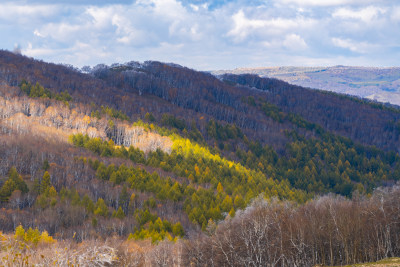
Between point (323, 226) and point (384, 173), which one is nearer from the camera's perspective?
point (323, 226)

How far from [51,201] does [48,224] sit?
8097 mm

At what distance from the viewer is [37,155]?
423 ft

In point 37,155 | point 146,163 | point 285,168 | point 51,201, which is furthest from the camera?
point 285,168

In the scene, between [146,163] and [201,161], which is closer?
[146,163]

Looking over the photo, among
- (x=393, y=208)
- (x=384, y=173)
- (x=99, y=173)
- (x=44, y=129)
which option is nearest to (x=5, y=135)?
(x=44, y=129)

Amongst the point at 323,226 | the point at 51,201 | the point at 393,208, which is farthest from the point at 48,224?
the point at 393,208

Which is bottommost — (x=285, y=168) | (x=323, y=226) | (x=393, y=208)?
(x=285, y=168)

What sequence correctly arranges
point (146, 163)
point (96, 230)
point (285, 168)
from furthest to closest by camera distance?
point (285, 168)
point (146, 163)
point (96, 230)

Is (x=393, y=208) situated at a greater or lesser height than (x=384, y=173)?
greater

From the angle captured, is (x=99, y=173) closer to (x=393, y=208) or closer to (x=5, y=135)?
(x=5, y=135)

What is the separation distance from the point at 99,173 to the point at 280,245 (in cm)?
7440

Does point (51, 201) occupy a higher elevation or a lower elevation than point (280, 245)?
lower

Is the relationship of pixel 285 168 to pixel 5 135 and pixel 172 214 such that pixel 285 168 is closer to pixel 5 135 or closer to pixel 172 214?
pixel 172 214

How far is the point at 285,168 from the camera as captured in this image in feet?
624
